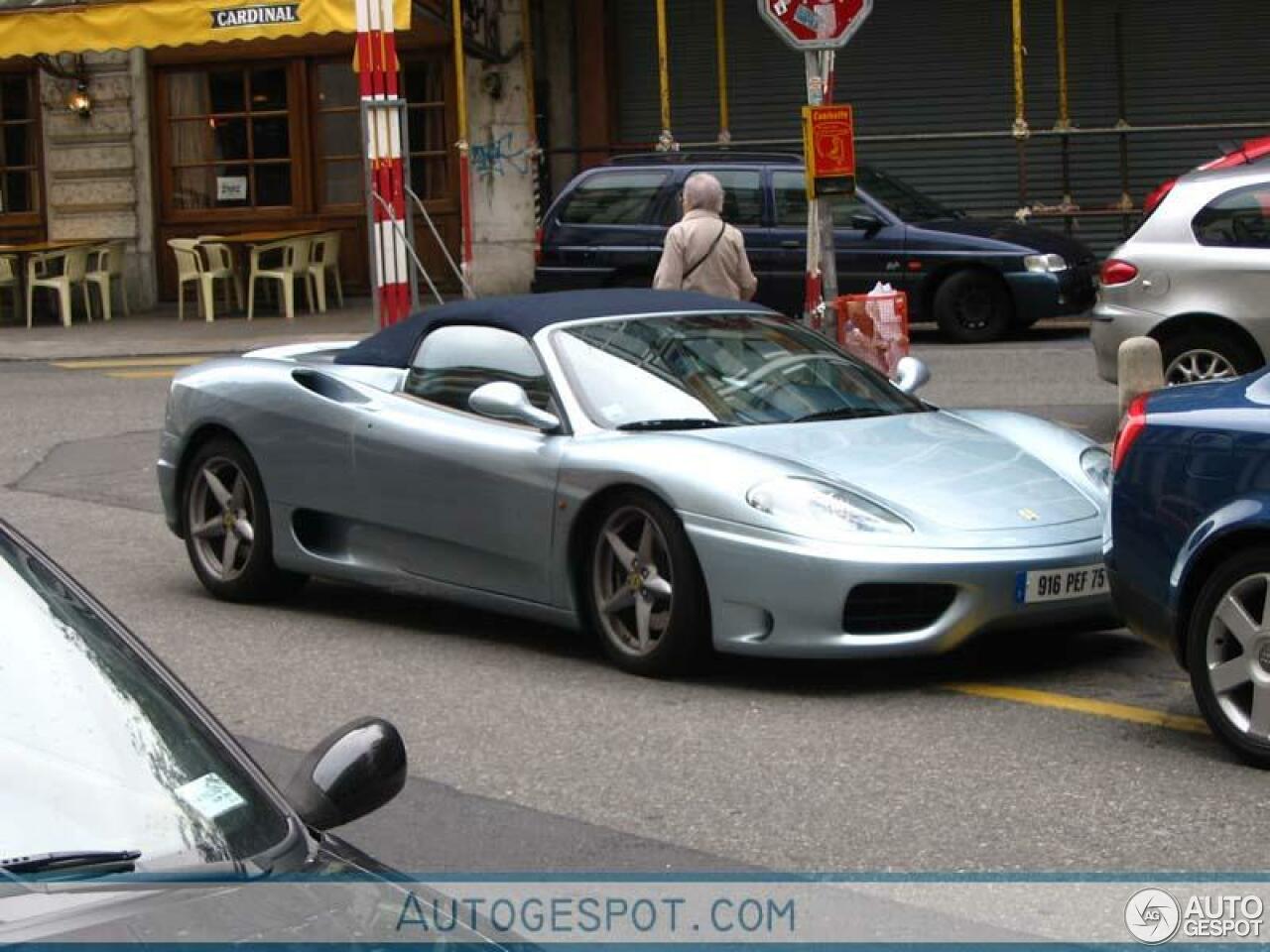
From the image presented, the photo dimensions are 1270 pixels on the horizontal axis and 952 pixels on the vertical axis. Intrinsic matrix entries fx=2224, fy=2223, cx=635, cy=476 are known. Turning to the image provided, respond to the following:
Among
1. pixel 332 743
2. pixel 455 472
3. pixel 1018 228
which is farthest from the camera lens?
pixel 1018 228

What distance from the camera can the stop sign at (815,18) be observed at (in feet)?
39.8

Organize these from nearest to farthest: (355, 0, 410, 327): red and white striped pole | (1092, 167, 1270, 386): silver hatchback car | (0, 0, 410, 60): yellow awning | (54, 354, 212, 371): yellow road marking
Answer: (1092, 167, 1270, 386): silver hatchback car → (355, 0, 410, 327): red and white striped pole → (54, 354, 212, 371): yellow road marking → (0, 0, 410, 60): yellow awning

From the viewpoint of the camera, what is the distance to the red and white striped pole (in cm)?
1536

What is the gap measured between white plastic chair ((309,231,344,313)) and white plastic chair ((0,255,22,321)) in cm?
338

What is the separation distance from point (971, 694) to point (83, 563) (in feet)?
16.2

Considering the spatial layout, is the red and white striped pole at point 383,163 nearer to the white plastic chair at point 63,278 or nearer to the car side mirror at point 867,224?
the car side mirror at point 867,224

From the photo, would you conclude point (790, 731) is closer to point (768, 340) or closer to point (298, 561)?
point (768, 340)

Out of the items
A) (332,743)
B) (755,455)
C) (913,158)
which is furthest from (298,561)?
(913,158)

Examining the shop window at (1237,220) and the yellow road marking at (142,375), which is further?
the yellow road marking at (142,375)

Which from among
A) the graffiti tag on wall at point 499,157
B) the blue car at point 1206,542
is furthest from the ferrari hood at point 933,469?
the graffiti tag on wall at point 499,157

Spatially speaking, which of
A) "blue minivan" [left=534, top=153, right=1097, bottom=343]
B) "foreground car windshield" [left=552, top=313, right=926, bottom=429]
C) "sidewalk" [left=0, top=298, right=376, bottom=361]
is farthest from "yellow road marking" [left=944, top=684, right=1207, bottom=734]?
"sidewalk" [left=0, top=298, right=376, bottom=361]

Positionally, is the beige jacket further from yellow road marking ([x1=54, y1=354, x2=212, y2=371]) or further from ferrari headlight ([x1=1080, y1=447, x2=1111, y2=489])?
yellow road marking ([x1=54, y1=354, x2=212, y2=371])

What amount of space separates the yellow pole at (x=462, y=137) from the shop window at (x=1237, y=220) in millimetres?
11003

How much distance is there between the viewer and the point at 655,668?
7719 millimetres
